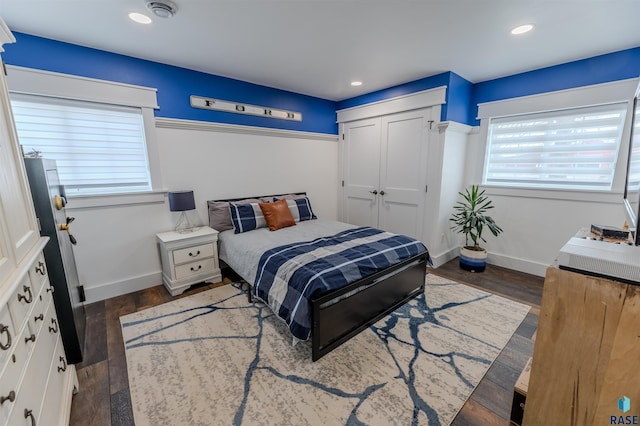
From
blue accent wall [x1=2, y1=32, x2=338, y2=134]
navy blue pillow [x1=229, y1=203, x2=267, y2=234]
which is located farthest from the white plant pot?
blue accent wall [x1=2, y1=32, x2=338, y2=134]

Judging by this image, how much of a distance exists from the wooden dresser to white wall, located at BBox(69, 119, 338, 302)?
1.38m

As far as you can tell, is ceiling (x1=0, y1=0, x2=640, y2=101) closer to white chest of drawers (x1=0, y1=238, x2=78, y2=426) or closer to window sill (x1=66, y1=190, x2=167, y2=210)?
window sill (x1=66, y1=190, x2=167, y2=210)

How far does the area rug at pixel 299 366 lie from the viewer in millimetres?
1484

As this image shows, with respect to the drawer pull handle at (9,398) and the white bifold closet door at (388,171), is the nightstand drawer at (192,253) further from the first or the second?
the white bifold closet door at (388,171)

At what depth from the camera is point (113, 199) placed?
264 centimetres

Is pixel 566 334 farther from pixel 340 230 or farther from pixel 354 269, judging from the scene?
pixel 340 230

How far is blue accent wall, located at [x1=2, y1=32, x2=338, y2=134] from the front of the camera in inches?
87.6

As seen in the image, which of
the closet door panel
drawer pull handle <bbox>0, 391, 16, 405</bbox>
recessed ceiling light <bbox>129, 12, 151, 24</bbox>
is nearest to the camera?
drawer pull handle <bbox>0, 391, 16, 405</bbox>

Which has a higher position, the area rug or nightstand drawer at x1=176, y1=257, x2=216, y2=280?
nightstand drawer at x1=176, y1=257, x2=216, y2=280

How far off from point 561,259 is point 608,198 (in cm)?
272

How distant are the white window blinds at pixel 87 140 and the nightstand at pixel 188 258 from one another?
0.71m

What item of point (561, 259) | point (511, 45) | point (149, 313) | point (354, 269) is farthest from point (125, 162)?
point (511, 45)

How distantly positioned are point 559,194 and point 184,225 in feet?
14.7

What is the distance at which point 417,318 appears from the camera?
7.79 ft
